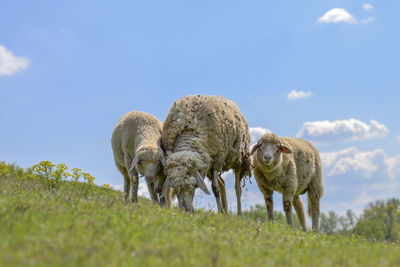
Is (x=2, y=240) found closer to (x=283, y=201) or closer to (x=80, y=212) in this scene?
(x=80, y=212)

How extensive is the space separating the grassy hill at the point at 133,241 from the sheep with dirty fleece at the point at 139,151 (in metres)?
3.64

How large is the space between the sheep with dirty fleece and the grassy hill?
11.9ft

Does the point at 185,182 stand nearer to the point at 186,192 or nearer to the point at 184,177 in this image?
the point at 184,177

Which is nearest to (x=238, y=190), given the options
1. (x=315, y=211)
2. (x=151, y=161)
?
Result: (x=315, y=211)

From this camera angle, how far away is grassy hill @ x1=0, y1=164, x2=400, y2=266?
3.89 meters

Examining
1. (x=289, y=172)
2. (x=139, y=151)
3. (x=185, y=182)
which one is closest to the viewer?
(x=185, y=182)

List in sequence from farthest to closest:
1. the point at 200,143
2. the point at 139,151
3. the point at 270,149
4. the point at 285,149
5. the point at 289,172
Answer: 1. the point at 289,172
2. the point at 285,149
3. the point at 270,149
4. the point at 139,151
5. the point at 200,143

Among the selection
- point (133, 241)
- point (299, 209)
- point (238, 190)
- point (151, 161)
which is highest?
point (151, 161)

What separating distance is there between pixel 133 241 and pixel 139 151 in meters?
6.43

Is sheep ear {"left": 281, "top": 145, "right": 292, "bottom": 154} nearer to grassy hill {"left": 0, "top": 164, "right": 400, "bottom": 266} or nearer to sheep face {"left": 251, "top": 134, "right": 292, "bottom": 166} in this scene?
sheep face {"left": 251, "top": 134, "right": 292, "bottom": 166}

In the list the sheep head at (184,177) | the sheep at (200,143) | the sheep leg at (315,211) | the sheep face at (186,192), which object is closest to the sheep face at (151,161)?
the sheep at (200,143)

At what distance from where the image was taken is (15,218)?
5004 mm

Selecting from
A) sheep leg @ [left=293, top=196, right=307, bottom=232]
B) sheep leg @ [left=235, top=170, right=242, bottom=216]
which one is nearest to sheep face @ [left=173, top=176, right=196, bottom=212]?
sheep leg @ [left=235, top=170, right=242, bottom=216]

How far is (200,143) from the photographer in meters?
10.4
